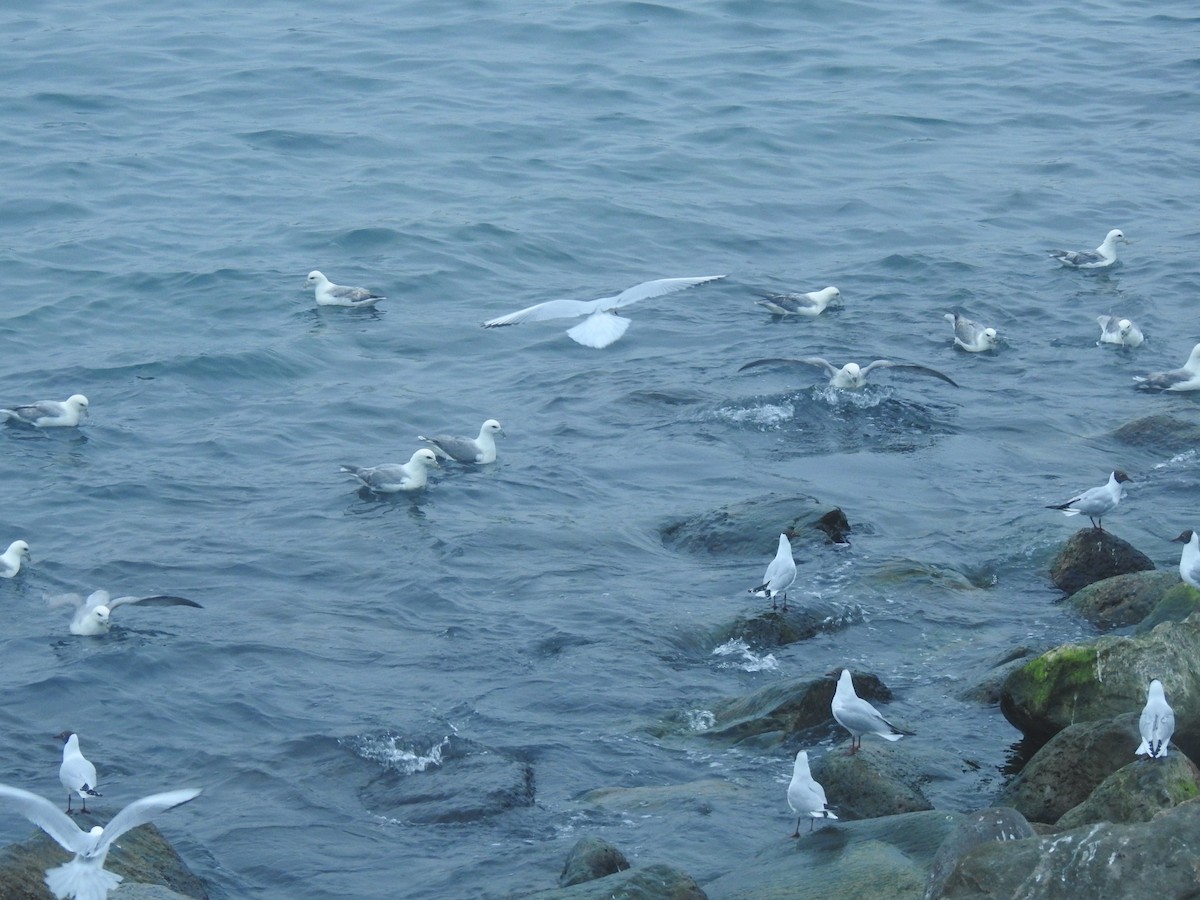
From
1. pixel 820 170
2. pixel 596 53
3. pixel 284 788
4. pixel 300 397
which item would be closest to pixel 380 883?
pixel 284 788

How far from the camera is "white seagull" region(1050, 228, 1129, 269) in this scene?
1928 cm

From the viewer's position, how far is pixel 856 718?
8336 millimetres

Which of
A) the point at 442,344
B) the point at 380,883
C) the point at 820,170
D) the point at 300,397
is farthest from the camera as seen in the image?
the point at 820,170

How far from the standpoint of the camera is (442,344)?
1748cm

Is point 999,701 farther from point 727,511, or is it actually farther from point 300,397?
point 300,397

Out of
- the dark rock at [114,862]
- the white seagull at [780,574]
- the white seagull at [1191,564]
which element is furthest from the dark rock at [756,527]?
the dark rock at [114,862]

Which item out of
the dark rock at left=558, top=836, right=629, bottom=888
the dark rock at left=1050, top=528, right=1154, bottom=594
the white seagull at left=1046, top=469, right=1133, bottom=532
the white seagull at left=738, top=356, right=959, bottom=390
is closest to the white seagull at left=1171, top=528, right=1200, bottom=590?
the dark rock at left=1050, top=528, right=1154, bottom=594

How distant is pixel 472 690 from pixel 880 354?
811cm

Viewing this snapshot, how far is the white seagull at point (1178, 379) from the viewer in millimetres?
15477

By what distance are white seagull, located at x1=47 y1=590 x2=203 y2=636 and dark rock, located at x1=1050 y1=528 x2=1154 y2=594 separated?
19.3ft

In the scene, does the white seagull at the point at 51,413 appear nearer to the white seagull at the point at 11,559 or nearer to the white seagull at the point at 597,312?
the white seagull at the point at 11,559

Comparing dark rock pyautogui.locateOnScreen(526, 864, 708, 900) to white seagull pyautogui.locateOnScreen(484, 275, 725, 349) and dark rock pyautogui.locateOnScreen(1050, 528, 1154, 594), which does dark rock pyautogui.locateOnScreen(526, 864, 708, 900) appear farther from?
white seagull pyautogui.locateOnScreen(484, 275, 725, 349)

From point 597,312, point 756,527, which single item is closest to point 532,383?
point 597,312

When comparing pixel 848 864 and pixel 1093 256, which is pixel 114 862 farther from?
pixel 1093 256
